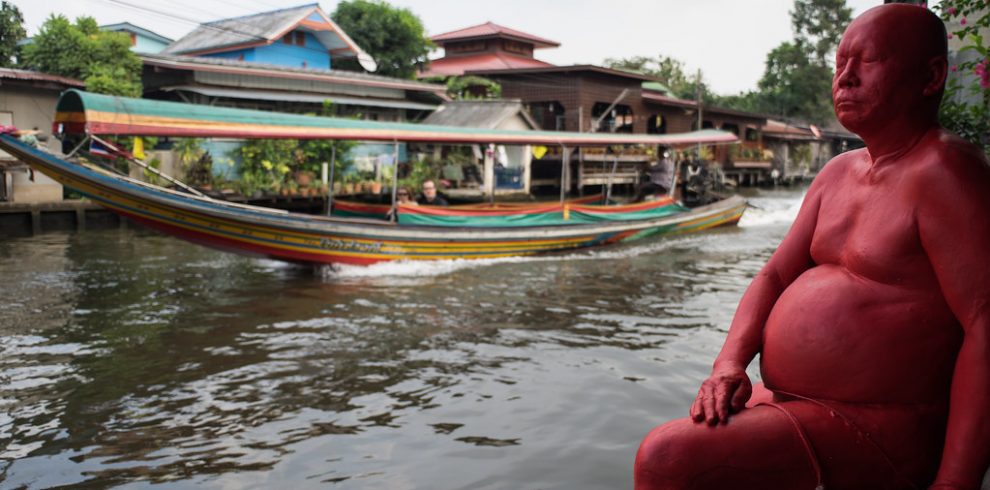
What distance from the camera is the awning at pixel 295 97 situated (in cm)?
2112

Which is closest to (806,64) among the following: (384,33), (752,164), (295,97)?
(752,164)

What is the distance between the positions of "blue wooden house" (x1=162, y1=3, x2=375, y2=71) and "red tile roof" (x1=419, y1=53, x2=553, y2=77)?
18.7 feet

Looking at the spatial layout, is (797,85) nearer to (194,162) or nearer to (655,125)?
(655,125)

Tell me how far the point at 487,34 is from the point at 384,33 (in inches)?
290

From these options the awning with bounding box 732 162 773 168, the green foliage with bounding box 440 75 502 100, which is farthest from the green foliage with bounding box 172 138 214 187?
the awning with bounding box 732 162 773 168

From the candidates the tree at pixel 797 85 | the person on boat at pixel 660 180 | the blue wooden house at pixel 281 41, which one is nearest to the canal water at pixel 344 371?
the person on boat at pixel 660 180

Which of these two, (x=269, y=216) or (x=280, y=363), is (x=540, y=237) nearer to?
(x=269, y=216)

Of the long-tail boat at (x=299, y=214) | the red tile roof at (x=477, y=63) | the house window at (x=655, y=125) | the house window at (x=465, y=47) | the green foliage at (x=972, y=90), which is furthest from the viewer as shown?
the house window at (x=465, y=47)

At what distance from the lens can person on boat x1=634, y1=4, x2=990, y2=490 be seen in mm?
1732

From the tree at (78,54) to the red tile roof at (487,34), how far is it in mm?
19686

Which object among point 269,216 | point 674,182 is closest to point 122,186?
point 269,216

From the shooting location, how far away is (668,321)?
9.41m

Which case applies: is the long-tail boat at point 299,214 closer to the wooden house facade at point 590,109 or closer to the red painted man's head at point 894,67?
the red painted man's head at point 894,67

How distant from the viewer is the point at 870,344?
182 cm
